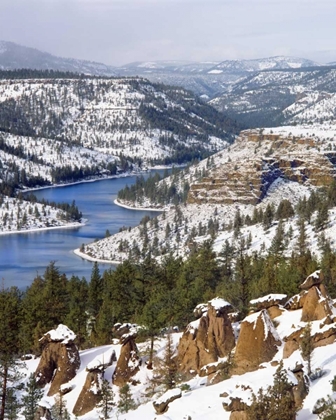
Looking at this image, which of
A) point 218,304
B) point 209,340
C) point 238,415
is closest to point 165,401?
point 238,415

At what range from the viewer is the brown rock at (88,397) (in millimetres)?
39469

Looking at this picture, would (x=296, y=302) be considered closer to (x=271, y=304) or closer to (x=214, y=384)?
(x=271, y=304)

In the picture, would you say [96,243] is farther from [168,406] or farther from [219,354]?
[168,406]

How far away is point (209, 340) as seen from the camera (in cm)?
4106

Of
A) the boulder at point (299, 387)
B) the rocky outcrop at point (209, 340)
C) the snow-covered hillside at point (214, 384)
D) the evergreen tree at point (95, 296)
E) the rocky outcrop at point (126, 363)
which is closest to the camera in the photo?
the boulder at point (299, 387)

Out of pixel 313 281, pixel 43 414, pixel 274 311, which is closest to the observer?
pixel 43 414

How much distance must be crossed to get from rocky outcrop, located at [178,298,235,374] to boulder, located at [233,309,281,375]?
10.2ft

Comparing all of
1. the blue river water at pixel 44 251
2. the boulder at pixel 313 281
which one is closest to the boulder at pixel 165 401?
the boulder at pixel 313 281

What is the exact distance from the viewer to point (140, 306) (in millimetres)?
66250

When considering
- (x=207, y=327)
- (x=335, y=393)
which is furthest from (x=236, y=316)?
(x=335, y=393)

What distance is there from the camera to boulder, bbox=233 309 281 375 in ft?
121

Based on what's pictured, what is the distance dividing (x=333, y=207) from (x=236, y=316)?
85041 millimetres

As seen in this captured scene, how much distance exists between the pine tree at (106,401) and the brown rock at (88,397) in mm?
527

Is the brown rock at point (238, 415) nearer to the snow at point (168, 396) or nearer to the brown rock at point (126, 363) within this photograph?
the snow at point (168, 396)
